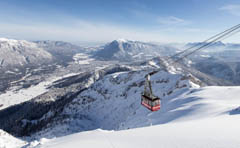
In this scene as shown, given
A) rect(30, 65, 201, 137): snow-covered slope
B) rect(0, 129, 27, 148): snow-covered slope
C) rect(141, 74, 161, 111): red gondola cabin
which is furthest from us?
rect(30, 65, 201, 137): snow-covered slope

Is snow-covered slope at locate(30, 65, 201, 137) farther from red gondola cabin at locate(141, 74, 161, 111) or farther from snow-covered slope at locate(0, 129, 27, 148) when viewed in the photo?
red gondola cabin at locate(141, 74, 161, 111)

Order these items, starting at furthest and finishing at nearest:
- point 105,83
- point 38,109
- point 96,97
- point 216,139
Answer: point 38,109, point 105,83, point 96,97, point 216,139

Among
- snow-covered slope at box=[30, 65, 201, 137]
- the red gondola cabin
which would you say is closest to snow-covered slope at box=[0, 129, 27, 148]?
snow-covered slope at box=[30, 65, 201, 137]

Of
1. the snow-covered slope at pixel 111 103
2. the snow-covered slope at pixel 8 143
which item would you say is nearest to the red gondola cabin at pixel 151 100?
the snow-covered slope at pixel 111 103

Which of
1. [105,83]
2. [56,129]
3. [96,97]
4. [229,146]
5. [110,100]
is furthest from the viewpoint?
[105,83]

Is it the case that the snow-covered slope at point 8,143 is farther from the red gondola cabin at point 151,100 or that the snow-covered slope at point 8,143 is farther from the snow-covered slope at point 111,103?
the red gondola cabin at point 151,100

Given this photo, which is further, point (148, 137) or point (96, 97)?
point (96, 97)

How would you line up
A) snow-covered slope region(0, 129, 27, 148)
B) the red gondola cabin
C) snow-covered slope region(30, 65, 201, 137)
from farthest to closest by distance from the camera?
snow-covered slope region(30, 65, 201, 137)
snow-covered slope region(0, 129, 27, 148)
the red gondola cabin

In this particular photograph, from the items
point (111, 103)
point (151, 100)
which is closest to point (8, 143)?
point (111, 103)

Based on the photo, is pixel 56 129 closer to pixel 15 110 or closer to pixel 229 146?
pixel 229 146

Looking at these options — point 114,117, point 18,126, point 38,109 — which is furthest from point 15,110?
point 114,117

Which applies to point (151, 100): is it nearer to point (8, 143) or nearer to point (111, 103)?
point (8, 143)
